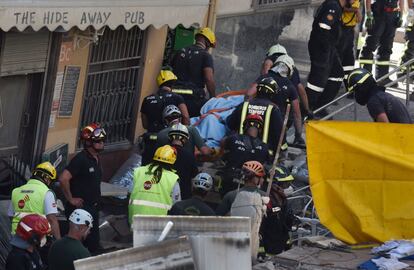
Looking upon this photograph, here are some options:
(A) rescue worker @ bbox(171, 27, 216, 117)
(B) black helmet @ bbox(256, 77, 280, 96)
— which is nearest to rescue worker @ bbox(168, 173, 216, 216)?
(B) black helmet @ bbox(256, 77, 280, 96)

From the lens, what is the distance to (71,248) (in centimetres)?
1165

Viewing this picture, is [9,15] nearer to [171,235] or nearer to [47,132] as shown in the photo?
[47,132]

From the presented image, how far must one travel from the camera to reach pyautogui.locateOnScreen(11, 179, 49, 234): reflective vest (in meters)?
13.3

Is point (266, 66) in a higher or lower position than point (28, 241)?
higher

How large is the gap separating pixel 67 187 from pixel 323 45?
16.7ft

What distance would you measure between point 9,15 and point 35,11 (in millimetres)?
404

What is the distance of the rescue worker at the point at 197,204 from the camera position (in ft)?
43.0

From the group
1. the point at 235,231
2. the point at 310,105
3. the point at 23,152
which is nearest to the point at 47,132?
the point at 23,152

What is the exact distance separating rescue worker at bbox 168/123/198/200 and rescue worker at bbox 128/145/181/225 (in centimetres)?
67

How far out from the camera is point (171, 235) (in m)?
9.89

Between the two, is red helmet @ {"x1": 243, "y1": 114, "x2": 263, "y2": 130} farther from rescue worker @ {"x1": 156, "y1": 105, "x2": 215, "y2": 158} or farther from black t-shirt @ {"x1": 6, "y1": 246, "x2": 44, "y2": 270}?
black t-shirt @ {"x1": 6, "y1": 246, "x2": 44, "y2": 270}

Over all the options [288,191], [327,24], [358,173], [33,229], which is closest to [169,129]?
[288,191]

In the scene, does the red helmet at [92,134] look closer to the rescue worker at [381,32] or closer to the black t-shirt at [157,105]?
the black t-shirt at [157,105]

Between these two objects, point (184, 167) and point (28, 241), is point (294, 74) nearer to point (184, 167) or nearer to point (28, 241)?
point (184, 167)
